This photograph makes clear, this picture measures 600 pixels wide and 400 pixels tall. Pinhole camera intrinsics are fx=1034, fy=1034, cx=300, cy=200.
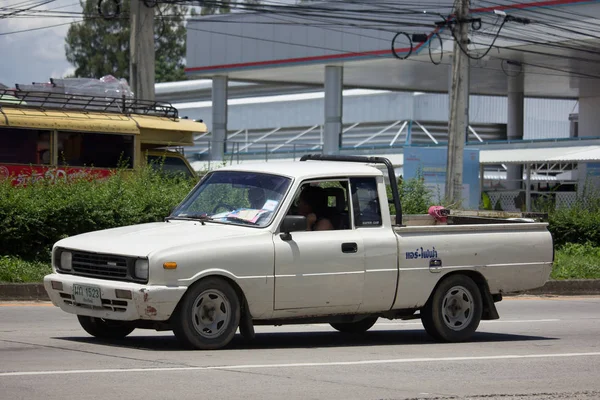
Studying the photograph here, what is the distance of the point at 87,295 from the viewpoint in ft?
30.2

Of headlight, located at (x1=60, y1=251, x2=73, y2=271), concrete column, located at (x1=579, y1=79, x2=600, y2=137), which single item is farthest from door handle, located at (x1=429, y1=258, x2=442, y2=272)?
concrete column, located at (x1=579, y1=79, x2=600, y2=137)

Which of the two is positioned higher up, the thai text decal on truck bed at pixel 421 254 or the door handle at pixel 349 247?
the door handle at pixel 349 247

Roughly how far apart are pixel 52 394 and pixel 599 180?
32.2m

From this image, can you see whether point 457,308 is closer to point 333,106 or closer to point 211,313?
point 211,313

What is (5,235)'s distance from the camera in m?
15.7

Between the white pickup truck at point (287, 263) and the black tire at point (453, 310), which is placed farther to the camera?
Answer: the black tire at point (453, 310)

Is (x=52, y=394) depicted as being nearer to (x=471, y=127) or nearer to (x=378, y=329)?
(x=378, y=329)

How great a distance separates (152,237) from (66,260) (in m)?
0.90

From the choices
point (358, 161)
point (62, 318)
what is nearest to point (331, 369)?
point (358, 161)

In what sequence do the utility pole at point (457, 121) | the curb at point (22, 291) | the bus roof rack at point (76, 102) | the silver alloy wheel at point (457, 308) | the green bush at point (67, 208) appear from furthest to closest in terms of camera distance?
the utility pole at point (457, 121)
the bus roof rack at point (76, 102)
the green bush at point (67, 208)
the curb at point (22, 291)
the silver alloy wheel at point (457, 308)

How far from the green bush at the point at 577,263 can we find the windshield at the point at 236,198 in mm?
10740

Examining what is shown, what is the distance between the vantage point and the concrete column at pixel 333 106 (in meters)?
46.2

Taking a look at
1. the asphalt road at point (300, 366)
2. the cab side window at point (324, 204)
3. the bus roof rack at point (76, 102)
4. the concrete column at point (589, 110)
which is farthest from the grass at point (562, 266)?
the concrete column at point (589, 110)

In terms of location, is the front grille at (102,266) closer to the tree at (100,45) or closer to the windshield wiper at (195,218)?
the windshield wiper at (195,218)
